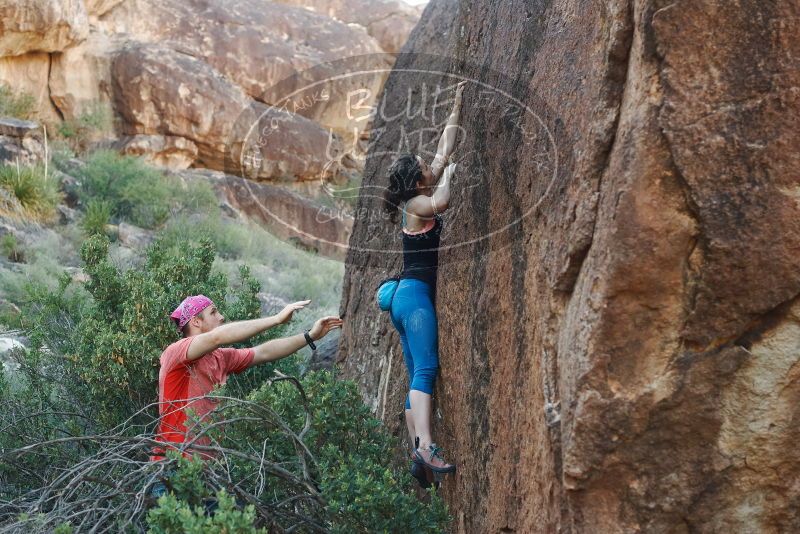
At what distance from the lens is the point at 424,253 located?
459 centimetres

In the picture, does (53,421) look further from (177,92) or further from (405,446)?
(177,92)

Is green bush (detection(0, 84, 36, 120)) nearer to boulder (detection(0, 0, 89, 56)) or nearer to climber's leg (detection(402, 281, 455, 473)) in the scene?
boulder (detection(0, 0, 89, 56))

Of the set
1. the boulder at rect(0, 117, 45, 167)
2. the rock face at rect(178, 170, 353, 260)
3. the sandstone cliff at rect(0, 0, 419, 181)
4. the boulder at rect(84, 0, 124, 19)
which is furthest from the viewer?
the boulder at rect(84, 0, 124, 19)

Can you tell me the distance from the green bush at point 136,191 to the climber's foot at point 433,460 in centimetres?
1168

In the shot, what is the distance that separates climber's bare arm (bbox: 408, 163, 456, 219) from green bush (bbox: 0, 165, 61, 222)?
1041 cm

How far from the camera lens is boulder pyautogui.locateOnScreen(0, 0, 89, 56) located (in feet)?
54.7

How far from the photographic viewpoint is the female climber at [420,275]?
438 cm

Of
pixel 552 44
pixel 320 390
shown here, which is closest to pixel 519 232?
pixel 552 44

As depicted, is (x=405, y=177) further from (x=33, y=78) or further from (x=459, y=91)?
(x=33, y=78)

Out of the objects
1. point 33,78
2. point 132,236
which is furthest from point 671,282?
point 33,78

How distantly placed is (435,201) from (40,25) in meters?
15.0

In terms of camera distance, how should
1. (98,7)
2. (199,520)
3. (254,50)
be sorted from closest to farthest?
1. (199,520)
2. (98,7)
3. (254,50)

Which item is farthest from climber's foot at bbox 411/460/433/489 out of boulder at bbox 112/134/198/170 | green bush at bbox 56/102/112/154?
green bush at bbox 56/102/112/154

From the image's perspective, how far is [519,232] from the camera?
3.62 m
